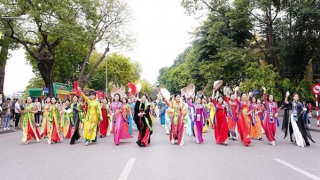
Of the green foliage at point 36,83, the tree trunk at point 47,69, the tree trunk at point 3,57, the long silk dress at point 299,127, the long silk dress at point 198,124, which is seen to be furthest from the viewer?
the green foliage at point 36,83

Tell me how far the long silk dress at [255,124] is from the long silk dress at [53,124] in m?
6.63

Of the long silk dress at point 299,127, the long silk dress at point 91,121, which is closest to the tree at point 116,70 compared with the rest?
the long silk dress at point 91,121

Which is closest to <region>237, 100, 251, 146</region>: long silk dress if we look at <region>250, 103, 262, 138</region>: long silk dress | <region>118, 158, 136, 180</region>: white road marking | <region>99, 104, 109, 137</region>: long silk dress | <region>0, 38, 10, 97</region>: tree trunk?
<region>250, 103, 262, 138</region>: long silk dress

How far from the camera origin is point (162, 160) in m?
7.08

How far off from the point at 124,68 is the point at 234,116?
44.9 meters

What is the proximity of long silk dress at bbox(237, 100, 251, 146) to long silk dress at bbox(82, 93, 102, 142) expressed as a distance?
14.5ft

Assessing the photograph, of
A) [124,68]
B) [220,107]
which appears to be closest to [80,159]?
[220,107]

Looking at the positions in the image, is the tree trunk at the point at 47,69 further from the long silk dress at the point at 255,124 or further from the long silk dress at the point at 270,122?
the long silk dress at the point at 270,122

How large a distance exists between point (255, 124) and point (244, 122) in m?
1.60

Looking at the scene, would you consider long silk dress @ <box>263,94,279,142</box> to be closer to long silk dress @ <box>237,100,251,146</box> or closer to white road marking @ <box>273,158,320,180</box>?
long silk dress @ <box>237,100,251,146</box>

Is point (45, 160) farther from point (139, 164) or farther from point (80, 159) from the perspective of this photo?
point (139, 164)

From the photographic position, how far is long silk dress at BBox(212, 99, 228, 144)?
9727 mm

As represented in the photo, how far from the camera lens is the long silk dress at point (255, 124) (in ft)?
36.7

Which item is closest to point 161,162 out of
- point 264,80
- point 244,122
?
point 244,122
